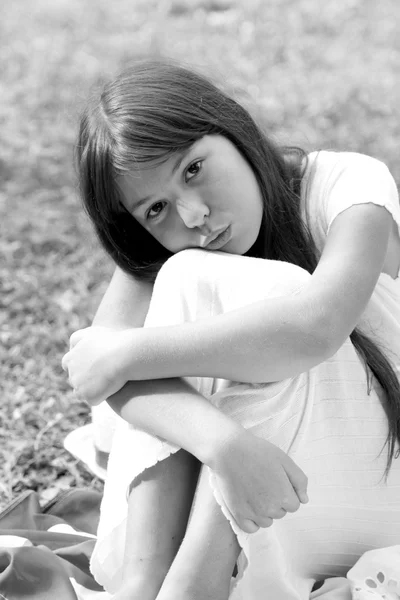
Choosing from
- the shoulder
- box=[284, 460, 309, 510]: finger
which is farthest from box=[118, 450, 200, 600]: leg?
the shoulder

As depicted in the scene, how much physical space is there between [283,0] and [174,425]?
5.48 meters

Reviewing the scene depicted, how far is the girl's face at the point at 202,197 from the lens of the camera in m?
2.17

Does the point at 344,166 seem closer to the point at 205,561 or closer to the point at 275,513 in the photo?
the point at 275,513

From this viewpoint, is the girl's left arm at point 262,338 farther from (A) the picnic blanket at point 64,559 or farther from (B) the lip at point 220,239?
(A) the picnic blanket at point 64,559

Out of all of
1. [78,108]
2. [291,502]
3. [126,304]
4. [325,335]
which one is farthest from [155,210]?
[78,108]

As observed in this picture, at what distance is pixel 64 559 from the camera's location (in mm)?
2291

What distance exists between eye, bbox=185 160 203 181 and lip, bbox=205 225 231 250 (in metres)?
0.15

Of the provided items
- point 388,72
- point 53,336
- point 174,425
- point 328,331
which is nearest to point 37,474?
point 53,336

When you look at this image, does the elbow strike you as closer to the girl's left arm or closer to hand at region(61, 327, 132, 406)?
the girl's left arm

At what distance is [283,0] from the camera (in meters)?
6.71

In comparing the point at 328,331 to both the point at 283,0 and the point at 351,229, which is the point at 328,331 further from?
the point at 283,0

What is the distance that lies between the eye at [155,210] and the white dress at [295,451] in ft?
0.61

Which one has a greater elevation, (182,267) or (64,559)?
(182,267)

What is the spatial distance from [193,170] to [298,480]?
800 mm
